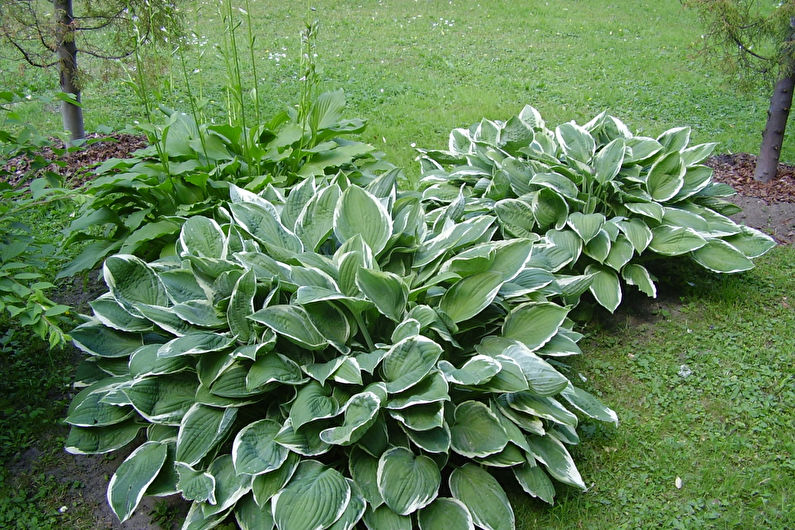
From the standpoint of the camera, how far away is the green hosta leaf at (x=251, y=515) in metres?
2.53

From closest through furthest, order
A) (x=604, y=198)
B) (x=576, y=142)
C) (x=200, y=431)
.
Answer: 1. (x=200, y=431)
2. (x=604, y=198)
3. (x=576, y=142)

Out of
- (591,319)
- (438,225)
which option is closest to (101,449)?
(438,225)

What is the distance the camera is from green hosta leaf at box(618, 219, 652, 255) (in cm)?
391

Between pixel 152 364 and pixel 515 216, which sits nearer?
pixel 152 364

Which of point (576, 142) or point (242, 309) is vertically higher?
point (576, 142)

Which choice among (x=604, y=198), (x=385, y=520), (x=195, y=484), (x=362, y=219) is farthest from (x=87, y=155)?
(x=385, y=520)

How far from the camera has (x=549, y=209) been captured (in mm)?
4059

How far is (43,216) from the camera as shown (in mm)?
4969

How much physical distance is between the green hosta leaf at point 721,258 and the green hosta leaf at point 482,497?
2.21 meters

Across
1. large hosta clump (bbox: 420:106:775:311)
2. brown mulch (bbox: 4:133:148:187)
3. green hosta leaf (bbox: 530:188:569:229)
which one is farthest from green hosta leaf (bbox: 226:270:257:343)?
brown mulch (bbox: 4:133:148:187)

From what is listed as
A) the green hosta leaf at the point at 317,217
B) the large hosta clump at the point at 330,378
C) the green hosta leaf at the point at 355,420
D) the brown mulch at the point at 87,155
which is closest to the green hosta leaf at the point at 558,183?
the large hosta clump at the point at 330,378

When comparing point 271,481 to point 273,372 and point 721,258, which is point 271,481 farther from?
point 721,258

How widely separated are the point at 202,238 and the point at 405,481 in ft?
5.05

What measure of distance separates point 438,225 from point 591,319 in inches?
48.7
